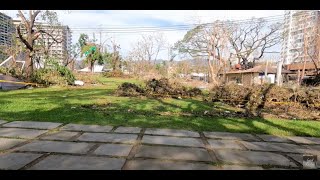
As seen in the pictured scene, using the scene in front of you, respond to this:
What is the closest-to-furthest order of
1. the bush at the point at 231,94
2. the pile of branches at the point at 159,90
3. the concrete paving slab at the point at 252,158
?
1. the concrete paving slab at the point at 252,158
2. the bush at the point at 231,94
3. the pile of branches at the point at 159,90

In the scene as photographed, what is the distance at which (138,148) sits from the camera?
3.57 meters

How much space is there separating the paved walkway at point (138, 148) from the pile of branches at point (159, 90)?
7509mm

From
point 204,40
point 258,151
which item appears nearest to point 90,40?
point 204,40

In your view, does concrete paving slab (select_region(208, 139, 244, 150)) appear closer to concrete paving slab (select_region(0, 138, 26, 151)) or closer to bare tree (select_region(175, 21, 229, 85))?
concrete paving slab (select_region(0, 138, 26, 151))

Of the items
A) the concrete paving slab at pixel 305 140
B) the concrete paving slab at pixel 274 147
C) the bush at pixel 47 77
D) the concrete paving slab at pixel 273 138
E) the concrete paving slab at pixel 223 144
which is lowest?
the concrete paving slab at pixel 305 140

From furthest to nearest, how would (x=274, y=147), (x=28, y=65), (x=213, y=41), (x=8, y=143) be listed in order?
(x=213, y=41)
(x=28, y=65)
(x=274, y=147)
(x=8, y=143)

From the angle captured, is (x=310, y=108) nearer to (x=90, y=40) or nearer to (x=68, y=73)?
(x=68, y=73)

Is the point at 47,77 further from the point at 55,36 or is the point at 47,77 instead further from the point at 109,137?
the point at 109,137

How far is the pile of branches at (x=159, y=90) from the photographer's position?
12.4m

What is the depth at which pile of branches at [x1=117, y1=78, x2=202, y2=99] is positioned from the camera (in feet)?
40.8

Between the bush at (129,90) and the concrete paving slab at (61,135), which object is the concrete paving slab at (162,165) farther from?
the bush at (129,90)

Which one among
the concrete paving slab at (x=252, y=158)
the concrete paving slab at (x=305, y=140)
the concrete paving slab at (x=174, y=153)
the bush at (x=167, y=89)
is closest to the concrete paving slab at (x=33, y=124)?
the concrete paving slab at (x=174, y=153)

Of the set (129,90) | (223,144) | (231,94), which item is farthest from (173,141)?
(129,90)

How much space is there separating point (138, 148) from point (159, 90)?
928cm
